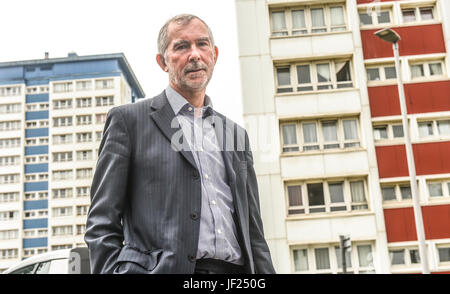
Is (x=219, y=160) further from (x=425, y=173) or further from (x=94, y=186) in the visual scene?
(x=425, y=173)

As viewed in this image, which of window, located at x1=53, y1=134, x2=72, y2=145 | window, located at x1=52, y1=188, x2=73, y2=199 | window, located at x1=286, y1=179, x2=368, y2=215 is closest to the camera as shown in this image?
window, located at x1=286, y1=179, x2=368, y2=215

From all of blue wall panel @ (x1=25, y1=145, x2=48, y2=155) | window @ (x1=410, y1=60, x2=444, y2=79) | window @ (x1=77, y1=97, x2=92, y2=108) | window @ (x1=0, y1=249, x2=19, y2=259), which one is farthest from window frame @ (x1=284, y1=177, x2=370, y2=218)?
window @ (x1=0, y1=249, x2=19, y2=259)

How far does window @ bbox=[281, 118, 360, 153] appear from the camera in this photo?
5.41m

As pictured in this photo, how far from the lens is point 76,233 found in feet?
46.7

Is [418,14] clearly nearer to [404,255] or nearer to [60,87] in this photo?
[404,255]

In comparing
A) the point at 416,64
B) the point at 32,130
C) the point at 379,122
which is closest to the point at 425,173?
the point at 379,122

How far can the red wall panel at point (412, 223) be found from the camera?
5.20 m

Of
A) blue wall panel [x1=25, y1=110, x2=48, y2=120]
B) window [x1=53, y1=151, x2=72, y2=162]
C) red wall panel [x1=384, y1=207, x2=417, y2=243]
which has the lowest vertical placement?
red wall panel [x1=384, y1=207, x2=417, y2=243]

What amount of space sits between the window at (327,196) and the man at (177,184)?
186 inches

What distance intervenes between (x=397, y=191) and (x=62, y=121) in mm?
5352

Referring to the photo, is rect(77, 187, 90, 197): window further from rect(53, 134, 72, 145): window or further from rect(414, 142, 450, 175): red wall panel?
rect(414, 142, 450, 175): red wall panel

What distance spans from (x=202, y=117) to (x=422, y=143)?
4.84m

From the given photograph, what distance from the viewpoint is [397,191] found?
5.31 m

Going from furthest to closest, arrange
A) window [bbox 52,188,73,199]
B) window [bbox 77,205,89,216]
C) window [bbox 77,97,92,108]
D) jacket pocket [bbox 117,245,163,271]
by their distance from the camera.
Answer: window [bbox 77,205,89,216], window [bbox 52,188,73,199], window [bbox 77,97,92,108], jacket pocket [bbox 117,245,163,271]
